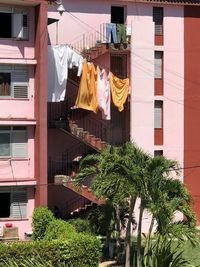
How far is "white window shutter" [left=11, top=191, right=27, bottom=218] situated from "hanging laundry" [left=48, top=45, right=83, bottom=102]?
14.3 feet

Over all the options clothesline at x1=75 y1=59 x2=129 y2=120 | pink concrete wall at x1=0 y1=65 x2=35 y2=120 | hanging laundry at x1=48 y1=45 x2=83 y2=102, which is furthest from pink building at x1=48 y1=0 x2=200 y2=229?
pink concrete wall at x1=0 y1=65 x2=35 y2=120

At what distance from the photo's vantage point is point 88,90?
89.6ft

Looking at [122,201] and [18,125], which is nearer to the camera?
[122,201]

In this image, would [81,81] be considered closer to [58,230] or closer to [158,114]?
[158,114]

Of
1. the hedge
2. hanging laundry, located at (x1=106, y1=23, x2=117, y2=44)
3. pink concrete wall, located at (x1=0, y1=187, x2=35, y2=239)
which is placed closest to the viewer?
the hedge

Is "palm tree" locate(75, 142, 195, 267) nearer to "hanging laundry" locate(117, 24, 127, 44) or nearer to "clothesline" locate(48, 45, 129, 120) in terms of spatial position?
"clothesline" locate(48, 45, 129, 120)

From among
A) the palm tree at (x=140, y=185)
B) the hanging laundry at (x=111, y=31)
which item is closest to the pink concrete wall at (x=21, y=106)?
the hanging laundry at (x=111, y=31)

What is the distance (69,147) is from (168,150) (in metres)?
5.26

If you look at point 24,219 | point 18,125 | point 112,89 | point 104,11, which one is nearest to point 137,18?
point 104,11

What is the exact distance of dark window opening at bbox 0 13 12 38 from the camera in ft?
87.6

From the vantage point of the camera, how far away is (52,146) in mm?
30219

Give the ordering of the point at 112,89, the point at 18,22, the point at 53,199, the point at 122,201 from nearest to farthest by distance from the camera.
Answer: the point at 122,201 < the point at 18,22 < the point at 112,89 < the point at 53,199

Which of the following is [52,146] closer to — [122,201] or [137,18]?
[137,18]

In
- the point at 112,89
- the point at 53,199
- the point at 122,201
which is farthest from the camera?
the point at 53,199
